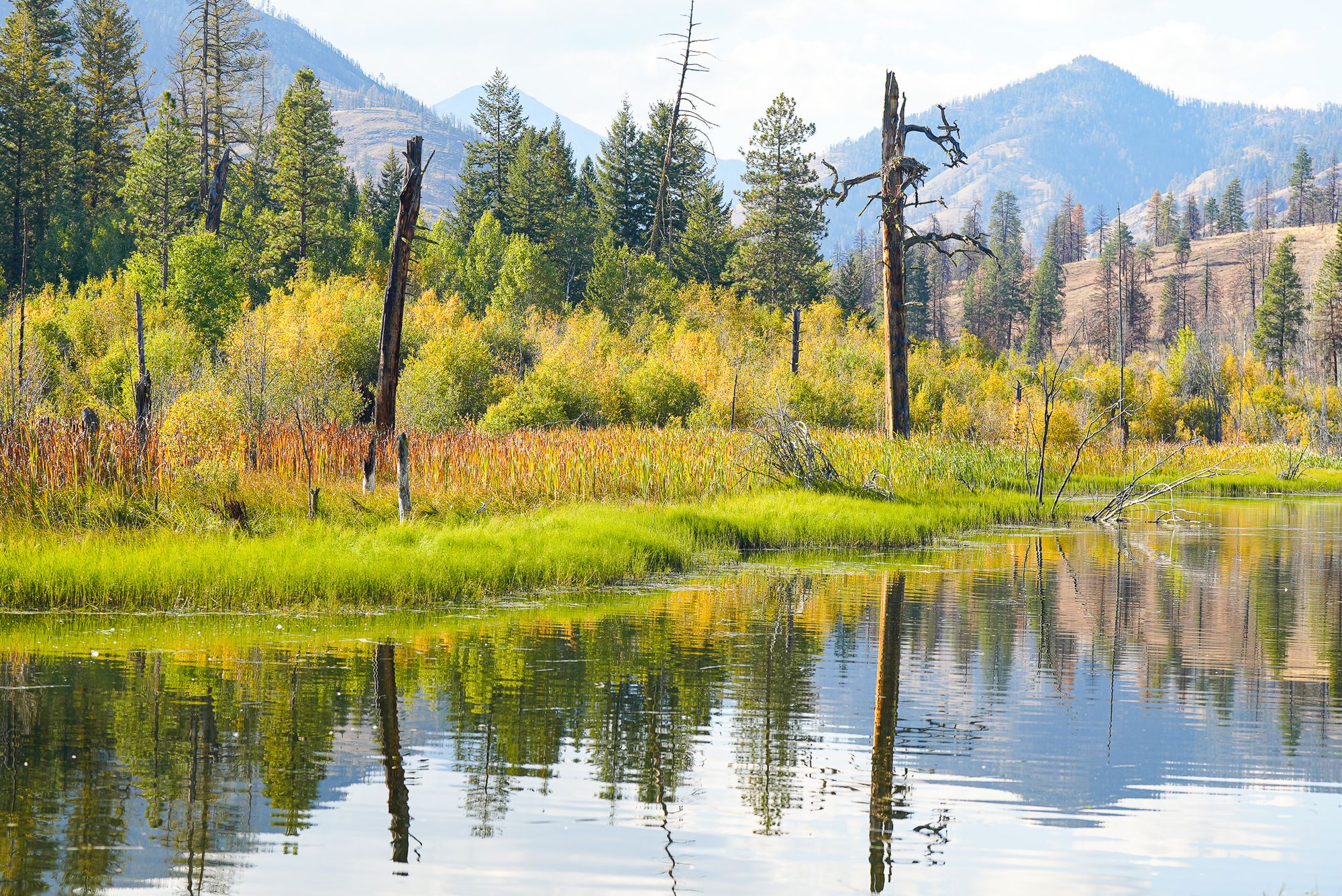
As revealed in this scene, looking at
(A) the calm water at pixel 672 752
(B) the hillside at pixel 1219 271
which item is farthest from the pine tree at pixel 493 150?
(B) the hillside at pixel 1219 271

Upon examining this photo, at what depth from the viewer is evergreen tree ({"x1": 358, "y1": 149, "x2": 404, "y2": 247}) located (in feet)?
255

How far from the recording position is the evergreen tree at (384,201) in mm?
77875

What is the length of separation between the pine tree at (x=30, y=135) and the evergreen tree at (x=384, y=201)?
1737 centimetres

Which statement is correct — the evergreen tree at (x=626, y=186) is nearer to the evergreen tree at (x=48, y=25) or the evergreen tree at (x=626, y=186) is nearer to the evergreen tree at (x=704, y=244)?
the evergreen tree at (x=704, y=244)

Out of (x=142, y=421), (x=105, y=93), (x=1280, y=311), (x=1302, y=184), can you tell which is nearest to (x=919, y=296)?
(x=1280, y=311)

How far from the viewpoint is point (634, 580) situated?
15953mm

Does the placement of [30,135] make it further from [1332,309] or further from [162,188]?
[1332,309]

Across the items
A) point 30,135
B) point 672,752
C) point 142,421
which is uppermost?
point 30,135

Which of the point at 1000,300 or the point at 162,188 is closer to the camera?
the point at 162,188

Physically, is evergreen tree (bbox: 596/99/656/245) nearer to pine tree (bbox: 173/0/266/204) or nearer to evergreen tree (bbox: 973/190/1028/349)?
pine tree (bbox: 173/0/266/204)

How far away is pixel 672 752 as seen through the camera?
7863mm

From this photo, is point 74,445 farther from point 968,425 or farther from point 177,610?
point 968,425

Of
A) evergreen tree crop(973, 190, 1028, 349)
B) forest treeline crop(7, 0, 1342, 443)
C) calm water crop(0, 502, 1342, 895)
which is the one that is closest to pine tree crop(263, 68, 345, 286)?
forest treeline crop(7, 0, 1342, 443)

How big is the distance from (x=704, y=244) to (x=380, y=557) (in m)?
65.9
